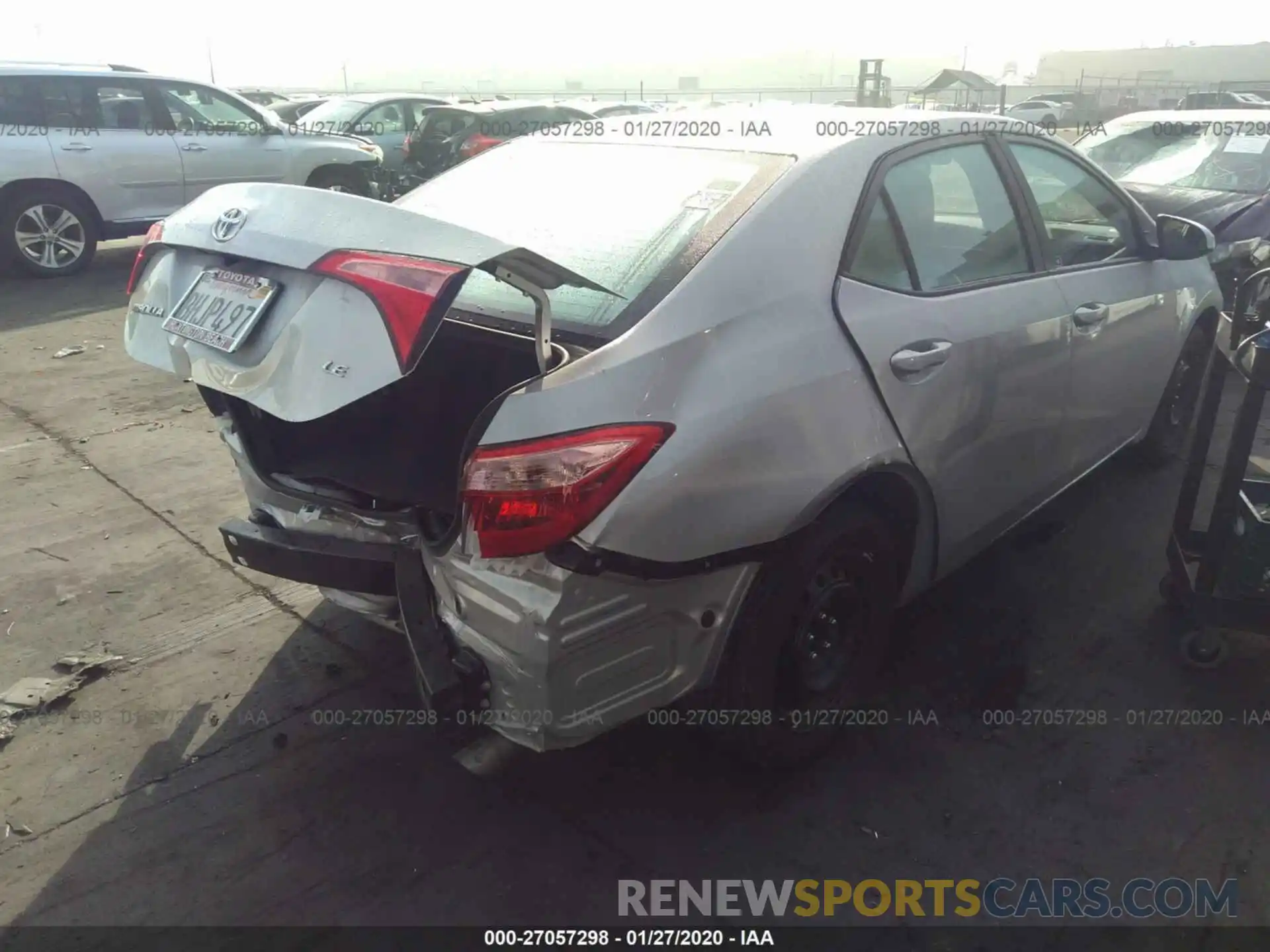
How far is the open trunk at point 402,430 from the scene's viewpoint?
98.0 inches

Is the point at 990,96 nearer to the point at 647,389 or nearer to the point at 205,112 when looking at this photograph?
the point at 205,112

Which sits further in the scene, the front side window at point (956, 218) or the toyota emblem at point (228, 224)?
the front side window at point (956, 218)

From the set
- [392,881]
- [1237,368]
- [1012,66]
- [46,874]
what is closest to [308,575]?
[392,881]

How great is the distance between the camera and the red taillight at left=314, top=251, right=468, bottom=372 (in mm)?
1891

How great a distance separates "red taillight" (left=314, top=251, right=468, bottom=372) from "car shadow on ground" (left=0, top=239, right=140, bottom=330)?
670 cm

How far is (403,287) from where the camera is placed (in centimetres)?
193

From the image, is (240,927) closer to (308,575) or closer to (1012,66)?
(308,575)

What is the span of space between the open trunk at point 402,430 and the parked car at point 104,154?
7.44 meters

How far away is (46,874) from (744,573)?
183cm

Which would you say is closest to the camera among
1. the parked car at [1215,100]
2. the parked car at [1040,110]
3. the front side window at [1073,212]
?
the front side window at [1073,212]

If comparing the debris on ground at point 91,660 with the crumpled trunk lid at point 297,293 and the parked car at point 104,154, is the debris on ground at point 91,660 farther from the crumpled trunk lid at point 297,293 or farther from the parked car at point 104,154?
the parked car at point 104,154

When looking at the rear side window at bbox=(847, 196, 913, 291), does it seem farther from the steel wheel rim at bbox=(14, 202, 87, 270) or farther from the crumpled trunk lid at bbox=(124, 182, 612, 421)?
the steel wheel rim at bbox=(14, 202, 87, 270)

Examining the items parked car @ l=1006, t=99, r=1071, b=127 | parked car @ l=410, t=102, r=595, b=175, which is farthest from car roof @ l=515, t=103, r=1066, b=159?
parked car @ l=1006, t=99, r=1071, b=127

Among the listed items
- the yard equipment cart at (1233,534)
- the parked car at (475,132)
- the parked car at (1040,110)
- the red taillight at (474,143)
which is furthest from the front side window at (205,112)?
the parked car at (1040,110)
